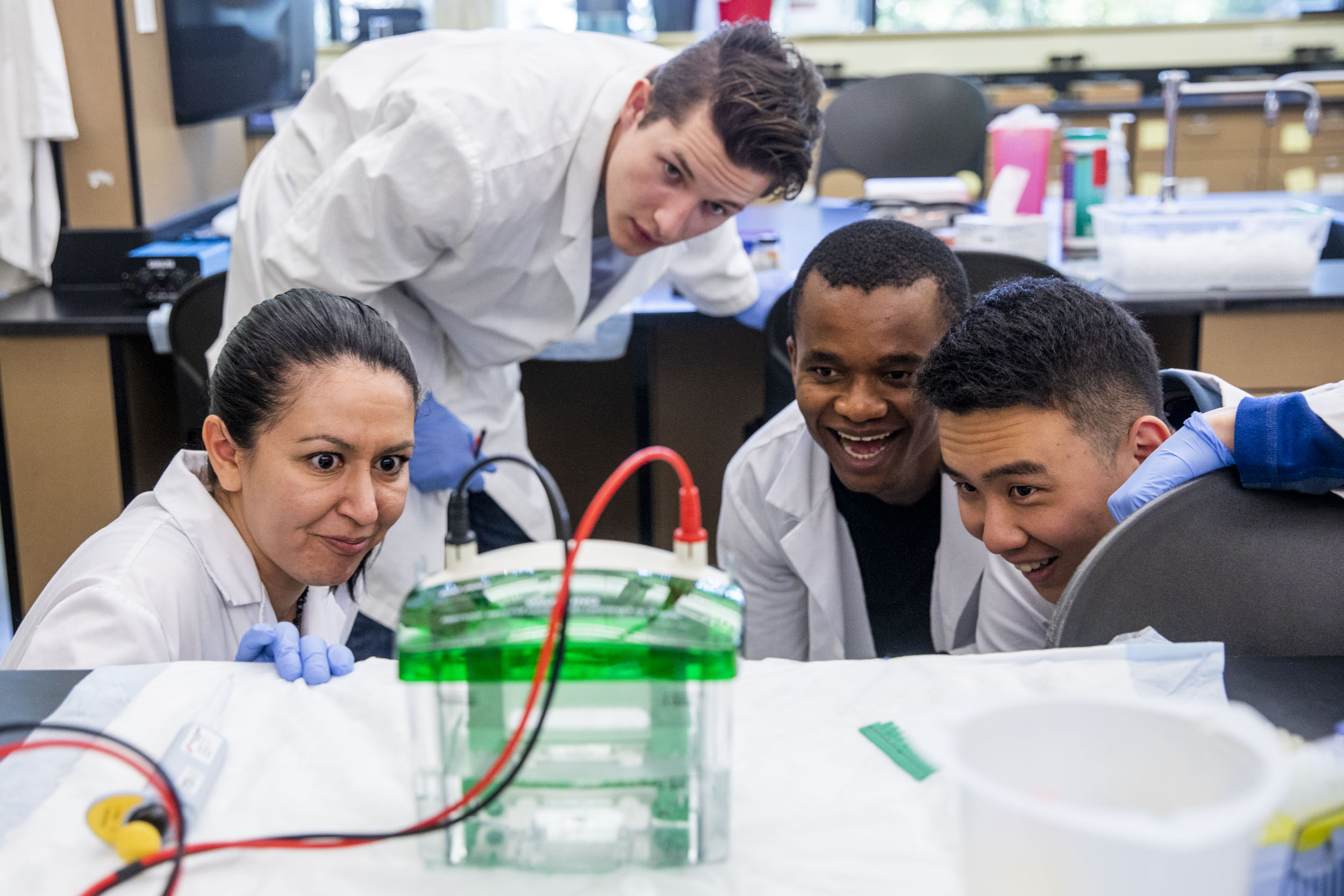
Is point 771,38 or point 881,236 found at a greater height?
point 771,38

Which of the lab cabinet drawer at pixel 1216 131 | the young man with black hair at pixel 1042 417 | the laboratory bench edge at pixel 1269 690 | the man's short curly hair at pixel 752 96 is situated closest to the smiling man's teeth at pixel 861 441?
the young man with black hair at pixel 1042 417

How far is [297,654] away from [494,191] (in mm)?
858

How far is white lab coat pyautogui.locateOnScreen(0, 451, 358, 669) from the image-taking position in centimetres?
93

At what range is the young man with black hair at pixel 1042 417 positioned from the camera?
41.6 inches

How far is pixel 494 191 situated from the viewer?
5.07ft

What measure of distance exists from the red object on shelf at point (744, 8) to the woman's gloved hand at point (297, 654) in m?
3.09

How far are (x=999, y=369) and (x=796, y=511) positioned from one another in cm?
47

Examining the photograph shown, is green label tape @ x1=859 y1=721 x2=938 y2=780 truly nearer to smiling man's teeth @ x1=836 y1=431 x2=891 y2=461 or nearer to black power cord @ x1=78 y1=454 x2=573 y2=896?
black power cord @ x1=78 y1=454 x2=573 y2=896

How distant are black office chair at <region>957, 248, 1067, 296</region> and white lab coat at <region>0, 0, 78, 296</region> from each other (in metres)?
1.76

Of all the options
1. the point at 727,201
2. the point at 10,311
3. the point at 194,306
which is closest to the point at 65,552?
the point at 10,311

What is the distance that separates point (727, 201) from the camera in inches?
62.1

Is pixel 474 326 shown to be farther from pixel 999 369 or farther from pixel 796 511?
pixel 999 369

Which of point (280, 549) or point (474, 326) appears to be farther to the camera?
point (474, 326)

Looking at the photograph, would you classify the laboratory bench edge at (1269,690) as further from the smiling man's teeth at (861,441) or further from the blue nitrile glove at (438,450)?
the blue nitrile glove at (438,450)
